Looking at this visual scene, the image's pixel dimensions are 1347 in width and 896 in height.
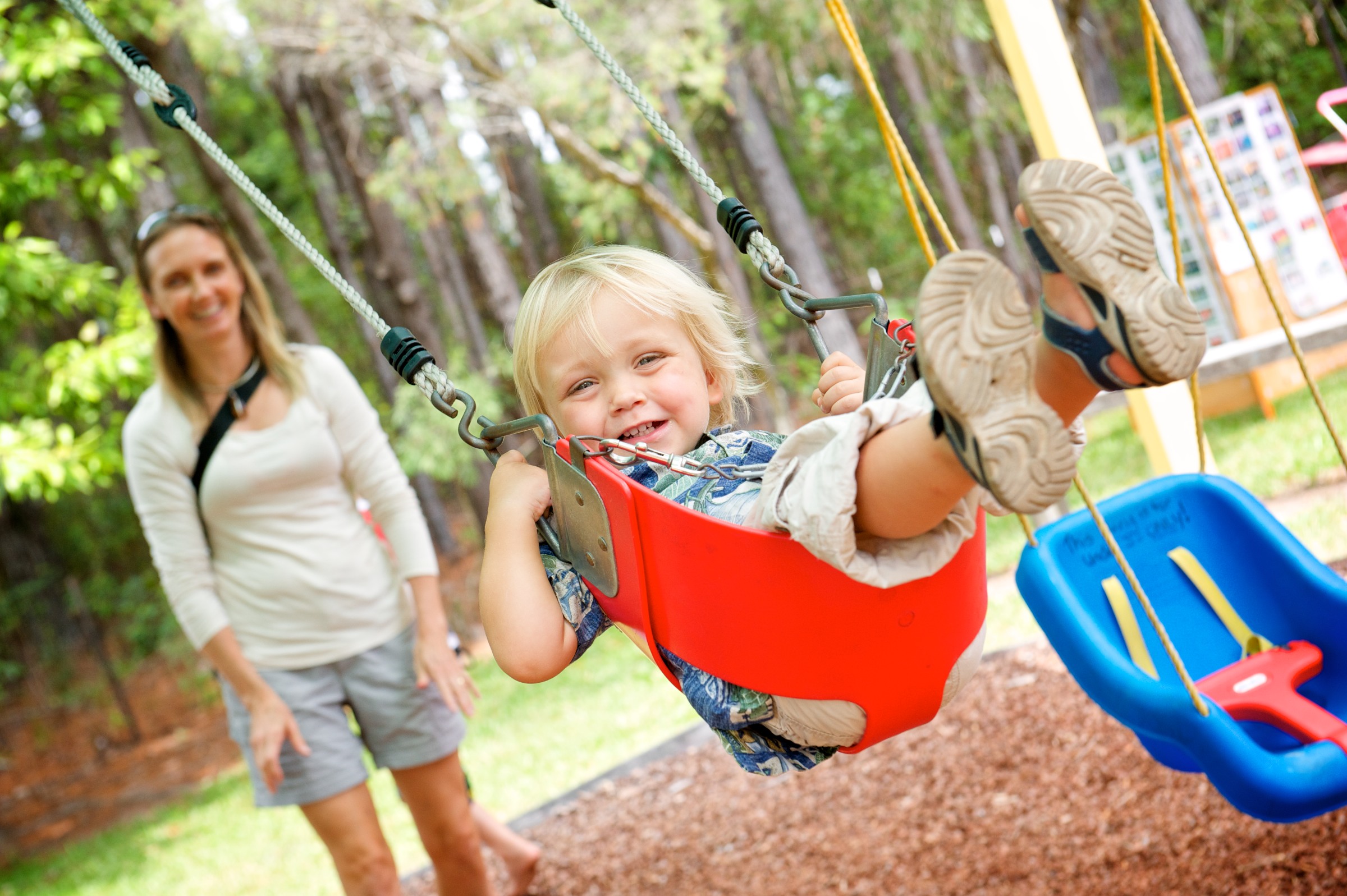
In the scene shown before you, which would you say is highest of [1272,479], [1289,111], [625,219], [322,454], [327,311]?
[327,311]

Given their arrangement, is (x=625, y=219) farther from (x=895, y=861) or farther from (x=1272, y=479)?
(x=895, y=861)

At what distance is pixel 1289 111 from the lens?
1354 cm

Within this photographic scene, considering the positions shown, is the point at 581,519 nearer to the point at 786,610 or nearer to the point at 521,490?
the point at 521,490

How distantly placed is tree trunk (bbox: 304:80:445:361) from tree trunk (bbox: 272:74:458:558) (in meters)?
0.33

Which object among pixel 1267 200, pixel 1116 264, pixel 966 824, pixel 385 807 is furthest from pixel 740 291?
pixel 1116 264

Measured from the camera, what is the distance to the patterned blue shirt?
4.80 feet

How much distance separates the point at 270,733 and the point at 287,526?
498 millimetres

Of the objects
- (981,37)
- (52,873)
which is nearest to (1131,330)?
(52,873)

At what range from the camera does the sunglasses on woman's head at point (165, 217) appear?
8.31 feet

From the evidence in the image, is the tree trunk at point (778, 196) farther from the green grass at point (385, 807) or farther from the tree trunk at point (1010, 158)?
the green grass at point (385, 807)

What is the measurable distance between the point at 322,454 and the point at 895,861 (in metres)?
1.95

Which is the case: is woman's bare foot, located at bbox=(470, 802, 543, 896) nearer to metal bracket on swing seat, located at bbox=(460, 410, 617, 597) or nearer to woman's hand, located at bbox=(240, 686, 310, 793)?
woman's hand, located at bbox=(240, 686, 310, 793)

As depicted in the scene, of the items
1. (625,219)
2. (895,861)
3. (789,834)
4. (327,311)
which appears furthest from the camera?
(327,311)

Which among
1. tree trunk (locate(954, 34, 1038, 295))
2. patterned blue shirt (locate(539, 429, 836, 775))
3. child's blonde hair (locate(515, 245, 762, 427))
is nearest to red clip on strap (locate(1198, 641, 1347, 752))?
patterned blue shirt (locate(539, 429, 836, 775))
